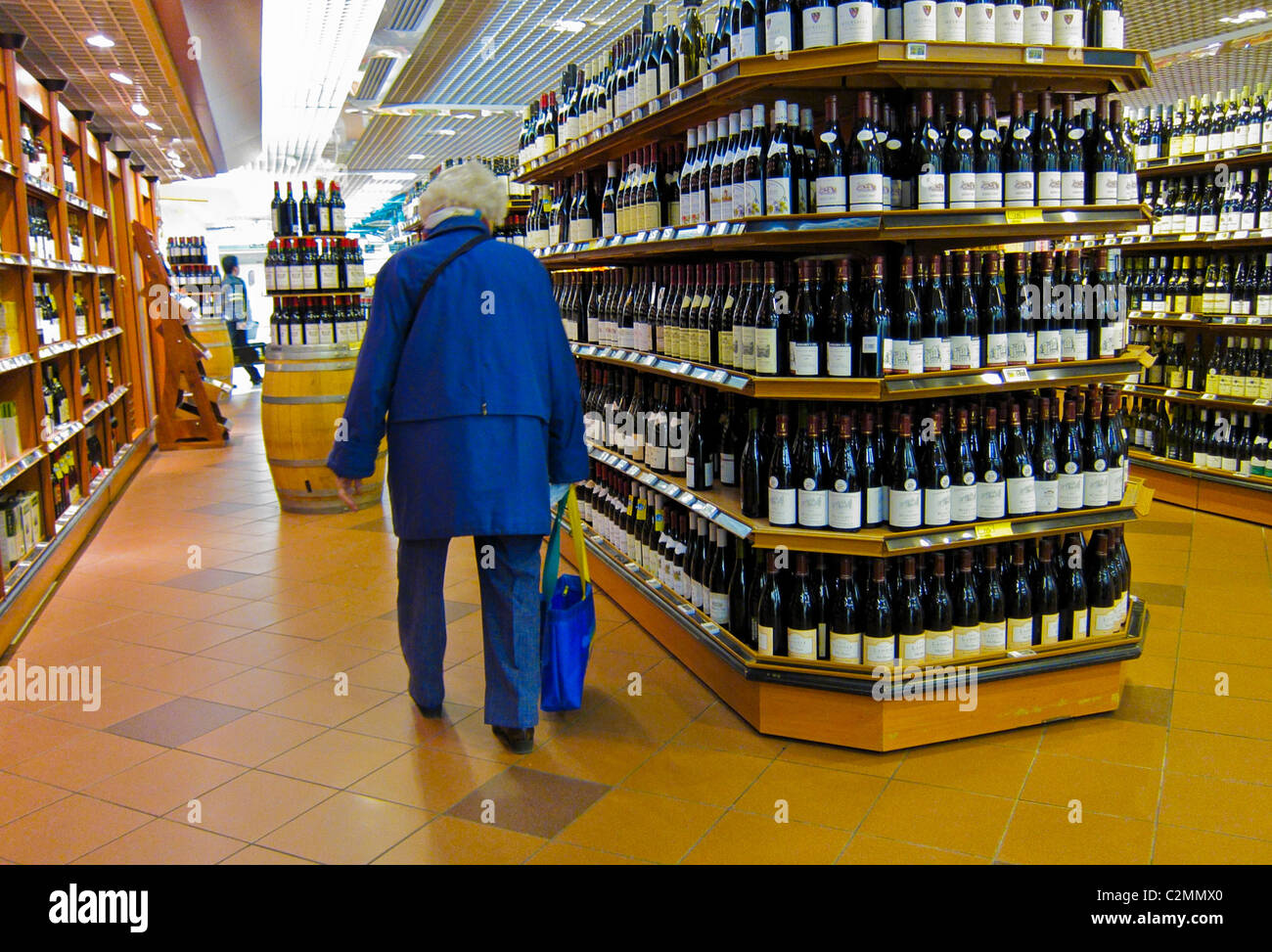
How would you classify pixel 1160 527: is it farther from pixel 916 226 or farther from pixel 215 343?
pixel 215 343

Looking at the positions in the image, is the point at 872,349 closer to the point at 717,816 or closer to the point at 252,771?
the point at 717,816

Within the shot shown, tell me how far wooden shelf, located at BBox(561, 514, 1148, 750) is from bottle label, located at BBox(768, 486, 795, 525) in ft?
1.43

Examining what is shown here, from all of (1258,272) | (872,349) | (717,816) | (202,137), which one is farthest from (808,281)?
(202,137)

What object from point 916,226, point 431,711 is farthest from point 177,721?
point 916,226

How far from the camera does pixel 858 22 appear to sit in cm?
279

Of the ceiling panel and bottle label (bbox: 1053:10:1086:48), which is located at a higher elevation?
the ceiling panel

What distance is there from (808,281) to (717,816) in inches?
61.4

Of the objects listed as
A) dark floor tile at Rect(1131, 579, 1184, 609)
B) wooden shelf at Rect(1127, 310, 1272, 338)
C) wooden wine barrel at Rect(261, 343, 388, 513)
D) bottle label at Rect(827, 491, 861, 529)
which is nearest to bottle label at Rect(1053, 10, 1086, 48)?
bottle label at Rect(827, 491, 861, 529)

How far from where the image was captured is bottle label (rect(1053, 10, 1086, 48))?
2.96 meters

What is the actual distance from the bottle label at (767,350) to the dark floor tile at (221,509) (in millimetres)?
4726

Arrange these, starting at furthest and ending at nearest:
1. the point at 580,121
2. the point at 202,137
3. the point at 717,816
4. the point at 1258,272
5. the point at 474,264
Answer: the point at 202,137, the point at 1258,272, the point at 580,121, the point at 474,264, the point at 717,816

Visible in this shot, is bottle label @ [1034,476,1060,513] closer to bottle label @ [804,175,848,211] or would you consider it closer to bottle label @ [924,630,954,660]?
bottle label @ [924,630,954,660]

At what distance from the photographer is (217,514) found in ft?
21.5
